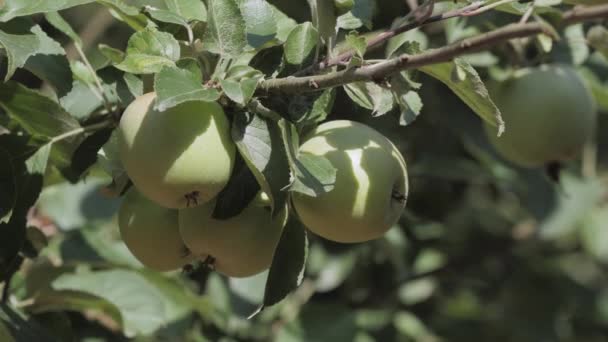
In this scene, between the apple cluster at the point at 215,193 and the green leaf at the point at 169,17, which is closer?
the apple cluster at the point at 215,193

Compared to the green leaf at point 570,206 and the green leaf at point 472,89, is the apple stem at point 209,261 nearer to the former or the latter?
the green leaf at point 472,89

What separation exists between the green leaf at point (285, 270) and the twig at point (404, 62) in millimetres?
178

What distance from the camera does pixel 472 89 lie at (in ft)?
3.01

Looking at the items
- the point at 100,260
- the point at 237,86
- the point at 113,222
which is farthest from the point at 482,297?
the point at 237,86

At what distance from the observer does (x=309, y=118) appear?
101 cm

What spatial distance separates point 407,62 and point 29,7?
18.6 inches

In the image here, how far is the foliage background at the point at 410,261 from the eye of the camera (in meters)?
1.50

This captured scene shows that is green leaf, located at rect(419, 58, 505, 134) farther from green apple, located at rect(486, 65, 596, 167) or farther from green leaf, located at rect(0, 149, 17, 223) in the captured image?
green apple, located at rect(486, 65, 596, 167)

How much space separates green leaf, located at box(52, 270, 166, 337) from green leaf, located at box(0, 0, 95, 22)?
1.82ft

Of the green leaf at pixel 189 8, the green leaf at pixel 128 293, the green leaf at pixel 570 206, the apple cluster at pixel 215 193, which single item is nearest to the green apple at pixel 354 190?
the apple cluster at pixel 215 193

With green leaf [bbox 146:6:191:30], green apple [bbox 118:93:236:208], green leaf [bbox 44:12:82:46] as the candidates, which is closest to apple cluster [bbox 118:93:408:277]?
green apple [bbox 118:93:236:208]

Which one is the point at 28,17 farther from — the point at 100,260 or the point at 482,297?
the point at 482,297

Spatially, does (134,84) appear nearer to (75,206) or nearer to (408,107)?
(408,107)

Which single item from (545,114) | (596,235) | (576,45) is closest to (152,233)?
(545,114)
